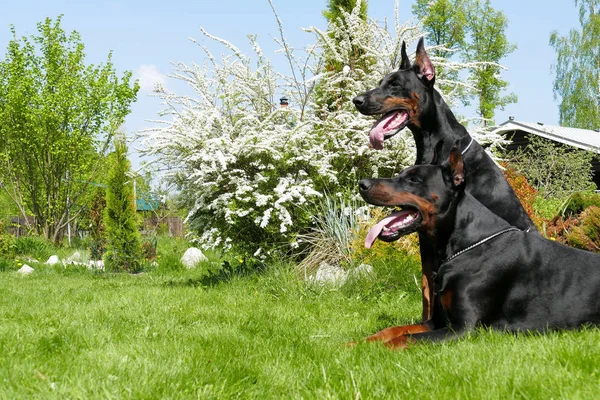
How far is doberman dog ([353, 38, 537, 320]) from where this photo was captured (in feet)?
13.1

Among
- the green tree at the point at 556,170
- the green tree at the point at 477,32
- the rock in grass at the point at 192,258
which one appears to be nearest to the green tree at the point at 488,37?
the green tree at the point at 477,32

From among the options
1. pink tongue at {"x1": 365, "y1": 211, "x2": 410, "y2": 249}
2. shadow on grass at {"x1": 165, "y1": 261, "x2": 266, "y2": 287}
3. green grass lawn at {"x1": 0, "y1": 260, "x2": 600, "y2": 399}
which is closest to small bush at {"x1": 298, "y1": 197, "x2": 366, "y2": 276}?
shadow on grass at {"x1": 165, "y1": 261, "x2": 266, "y2": 287}

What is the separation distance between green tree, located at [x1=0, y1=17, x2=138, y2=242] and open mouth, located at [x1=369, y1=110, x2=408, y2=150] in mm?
→ 15189

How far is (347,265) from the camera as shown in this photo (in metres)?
6.59

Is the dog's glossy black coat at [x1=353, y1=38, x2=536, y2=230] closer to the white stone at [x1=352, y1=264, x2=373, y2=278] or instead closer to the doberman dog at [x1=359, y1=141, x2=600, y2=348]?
the doberman dog at [x1=359, y1=141, x2=600, y2=348]

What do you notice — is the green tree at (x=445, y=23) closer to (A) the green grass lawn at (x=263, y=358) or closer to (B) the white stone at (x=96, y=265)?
(B) the white stone at (x=96, y=265)

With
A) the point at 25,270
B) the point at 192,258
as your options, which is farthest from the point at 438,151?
Result: the point at 25,270

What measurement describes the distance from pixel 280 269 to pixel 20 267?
8.56 m

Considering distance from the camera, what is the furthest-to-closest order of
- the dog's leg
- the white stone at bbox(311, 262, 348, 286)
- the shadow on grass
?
the shadow on grass < the white stone at bbox(311, 262, 348, 286) < the dog's leg

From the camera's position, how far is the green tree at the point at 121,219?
10.5 metres

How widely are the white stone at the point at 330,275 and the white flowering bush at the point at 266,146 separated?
472 mm

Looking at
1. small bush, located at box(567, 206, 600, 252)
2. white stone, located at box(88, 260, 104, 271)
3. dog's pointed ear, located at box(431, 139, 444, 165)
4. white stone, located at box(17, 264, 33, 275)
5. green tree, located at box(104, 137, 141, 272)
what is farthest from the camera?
white stone, located at box(88, 260, 104, 271)

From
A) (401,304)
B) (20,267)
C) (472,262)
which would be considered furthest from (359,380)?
(20,267)

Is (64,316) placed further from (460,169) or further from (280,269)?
(460,169)
